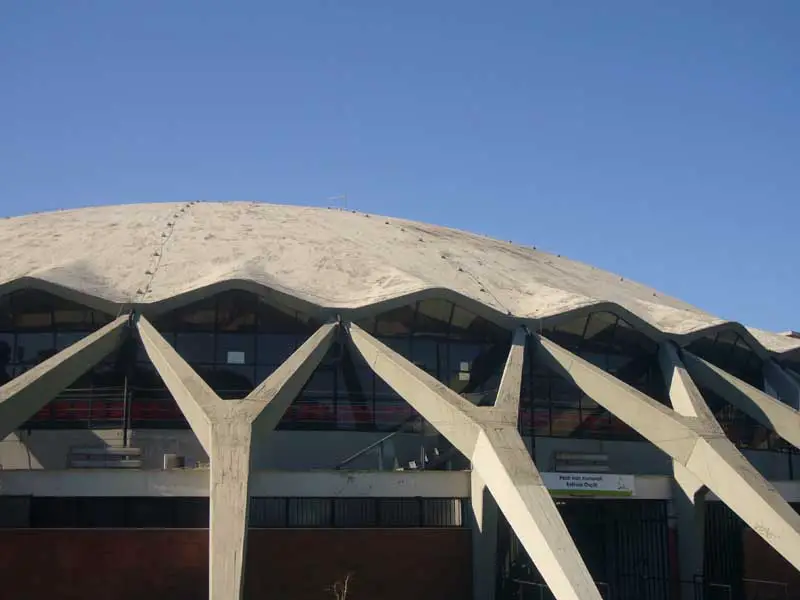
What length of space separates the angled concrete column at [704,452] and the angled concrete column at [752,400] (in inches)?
96.0

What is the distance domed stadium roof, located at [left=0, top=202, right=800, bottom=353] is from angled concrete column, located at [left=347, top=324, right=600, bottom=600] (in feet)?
8.51

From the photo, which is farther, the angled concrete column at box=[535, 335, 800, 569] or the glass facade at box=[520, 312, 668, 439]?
the glass facade at box=[520, 312, 668, 439]

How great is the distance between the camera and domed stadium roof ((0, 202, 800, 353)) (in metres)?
25.8

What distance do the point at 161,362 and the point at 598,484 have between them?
10539 millimetres

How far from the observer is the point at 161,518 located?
899 inches

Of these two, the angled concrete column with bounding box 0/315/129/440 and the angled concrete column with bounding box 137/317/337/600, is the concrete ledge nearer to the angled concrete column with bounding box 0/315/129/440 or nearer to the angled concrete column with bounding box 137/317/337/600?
the angled concrete column with bounding box 0/315/129/440

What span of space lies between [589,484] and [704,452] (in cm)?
345

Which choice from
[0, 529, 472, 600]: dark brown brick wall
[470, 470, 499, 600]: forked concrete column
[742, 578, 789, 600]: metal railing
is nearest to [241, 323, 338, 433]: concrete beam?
[0, 529, 472, 600]: dark brown brick wall

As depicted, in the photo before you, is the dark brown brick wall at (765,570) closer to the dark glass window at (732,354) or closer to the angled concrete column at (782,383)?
the angled concrete column at (782,383)

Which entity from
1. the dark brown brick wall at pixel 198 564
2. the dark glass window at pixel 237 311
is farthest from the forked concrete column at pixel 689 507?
the dark glass window at pixel 237 311

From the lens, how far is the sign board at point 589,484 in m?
24.5

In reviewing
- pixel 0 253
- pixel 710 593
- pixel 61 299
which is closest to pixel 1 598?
pixel 61 299

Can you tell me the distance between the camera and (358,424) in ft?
88.7

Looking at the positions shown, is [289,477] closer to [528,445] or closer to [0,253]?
[528,445]
